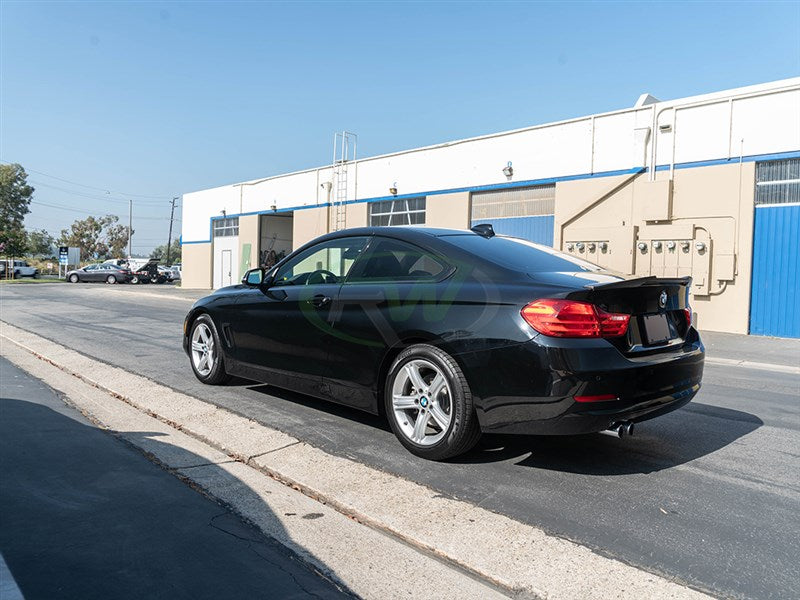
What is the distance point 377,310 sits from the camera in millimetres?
4527

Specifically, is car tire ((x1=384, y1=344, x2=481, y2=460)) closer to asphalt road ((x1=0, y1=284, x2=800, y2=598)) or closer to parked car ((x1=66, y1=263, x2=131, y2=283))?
asphalt road ((x1=0, y1=284, x2=800, y2=598))

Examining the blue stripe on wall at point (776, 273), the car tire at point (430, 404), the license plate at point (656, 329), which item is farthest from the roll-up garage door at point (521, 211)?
the car tire at point (430, 404)

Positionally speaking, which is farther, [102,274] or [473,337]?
[102,274]

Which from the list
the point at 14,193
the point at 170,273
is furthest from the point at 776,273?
the point at 14,193

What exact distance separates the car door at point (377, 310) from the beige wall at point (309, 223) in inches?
927

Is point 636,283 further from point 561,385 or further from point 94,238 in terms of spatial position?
point 94,238

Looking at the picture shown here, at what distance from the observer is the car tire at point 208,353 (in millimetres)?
6383

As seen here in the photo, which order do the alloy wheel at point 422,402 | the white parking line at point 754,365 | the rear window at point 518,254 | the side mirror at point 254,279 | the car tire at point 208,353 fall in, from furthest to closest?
1. the white parking line at point 754,365
2. the car tire at point 208,353
3. the side mirror at point 254,279
4. the rear window at point 518,254
5. the alloy wheel at point 422,402

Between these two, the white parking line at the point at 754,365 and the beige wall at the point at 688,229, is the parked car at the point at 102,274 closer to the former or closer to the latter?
the beige wall at the point at 688,229

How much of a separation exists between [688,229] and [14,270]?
5583 centimetres

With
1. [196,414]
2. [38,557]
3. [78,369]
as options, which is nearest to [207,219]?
[78,369]

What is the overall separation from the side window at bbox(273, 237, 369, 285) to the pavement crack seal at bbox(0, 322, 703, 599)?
1.28m

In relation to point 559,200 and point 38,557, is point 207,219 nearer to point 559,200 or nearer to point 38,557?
point 559,200

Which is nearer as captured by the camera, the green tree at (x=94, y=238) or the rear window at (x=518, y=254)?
the rear window at (x=518, y=254)
